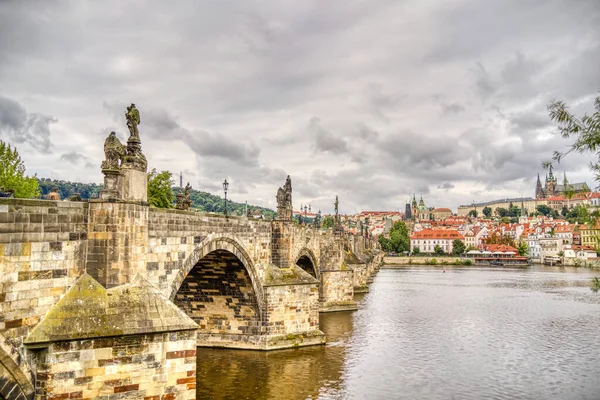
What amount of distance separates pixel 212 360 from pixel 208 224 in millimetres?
6370

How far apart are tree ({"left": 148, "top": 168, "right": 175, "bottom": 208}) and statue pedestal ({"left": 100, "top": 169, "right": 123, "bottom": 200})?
26.2 metres

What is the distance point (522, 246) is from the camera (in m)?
128

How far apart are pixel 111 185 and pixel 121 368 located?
4.24 m

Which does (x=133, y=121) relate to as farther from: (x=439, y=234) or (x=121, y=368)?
(x=439, y=234)

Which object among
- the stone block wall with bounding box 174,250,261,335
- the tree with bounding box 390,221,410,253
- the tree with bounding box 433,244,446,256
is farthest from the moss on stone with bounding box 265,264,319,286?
the tree with bounding box 433,244,446,256

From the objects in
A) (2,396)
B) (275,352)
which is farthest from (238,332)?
(2,396)

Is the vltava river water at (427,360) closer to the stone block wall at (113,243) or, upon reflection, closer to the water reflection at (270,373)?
the water reflection at (270,373)

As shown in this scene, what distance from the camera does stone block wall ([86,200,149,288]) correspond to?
11977 mm

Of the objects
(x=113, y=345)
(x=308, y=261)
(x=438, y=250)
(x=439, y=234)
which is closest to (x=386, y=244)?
(x=438, y=250)

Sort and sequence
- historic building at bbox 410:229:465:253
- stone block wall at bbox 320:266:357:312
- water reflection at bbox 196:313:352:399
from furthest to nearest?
historic building at bbox 410:229:465:253 → stone block wall at bbox 320:266:357:312 → water reflection at bbox 196:313:352:399

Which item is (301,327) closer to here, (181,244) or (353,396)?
(353,396)

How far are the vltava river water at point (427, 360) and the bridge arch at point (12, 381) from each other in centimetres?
746

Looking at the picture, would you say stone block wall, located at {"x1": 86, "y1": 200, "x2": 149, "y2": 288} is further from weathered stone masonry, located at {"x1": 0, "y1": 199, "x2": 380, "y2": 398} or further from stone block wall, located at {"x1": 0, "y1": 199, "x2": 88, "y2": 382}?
stone block wall, located at {"x1": 0, "y1": 199, "x2": 88, "y2": 382}

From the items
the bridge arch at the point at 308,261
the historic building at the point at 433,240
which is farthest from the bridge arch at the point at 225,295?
the historic building at the point at 433,240
